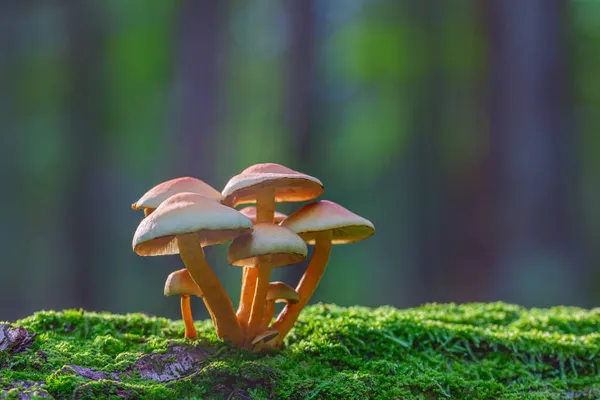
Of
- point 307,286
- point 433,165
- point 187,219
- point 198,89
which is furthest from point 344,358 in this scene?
point 433,165

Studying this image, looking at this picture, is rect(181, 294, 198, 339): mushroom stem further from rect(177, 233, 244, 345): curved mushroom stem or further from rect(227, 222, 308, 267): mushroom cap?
rect(227, 222, 308, 267): mushroom cap

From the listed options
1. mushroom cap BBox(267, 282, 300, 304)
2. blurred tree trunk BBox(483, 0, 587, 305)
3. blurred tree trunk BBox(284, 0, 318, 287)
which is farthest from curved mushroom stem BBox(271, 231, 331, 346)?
blurred tree trunk BBox(284, 0, 318, 287)

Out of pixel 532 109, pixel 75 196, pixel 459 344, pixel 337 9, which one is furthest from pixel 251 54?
pixel 459 344

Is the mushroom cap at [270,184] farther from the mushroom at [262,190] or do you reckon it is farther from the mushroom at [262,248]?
the mushroom at [262,248]

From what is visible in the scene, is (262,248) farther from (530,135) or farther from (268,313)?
(530,135)

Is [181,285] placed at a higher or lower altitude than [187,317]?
higher

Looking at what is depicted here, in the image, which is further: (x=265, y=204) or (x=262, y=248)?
(x=265, y=204)
